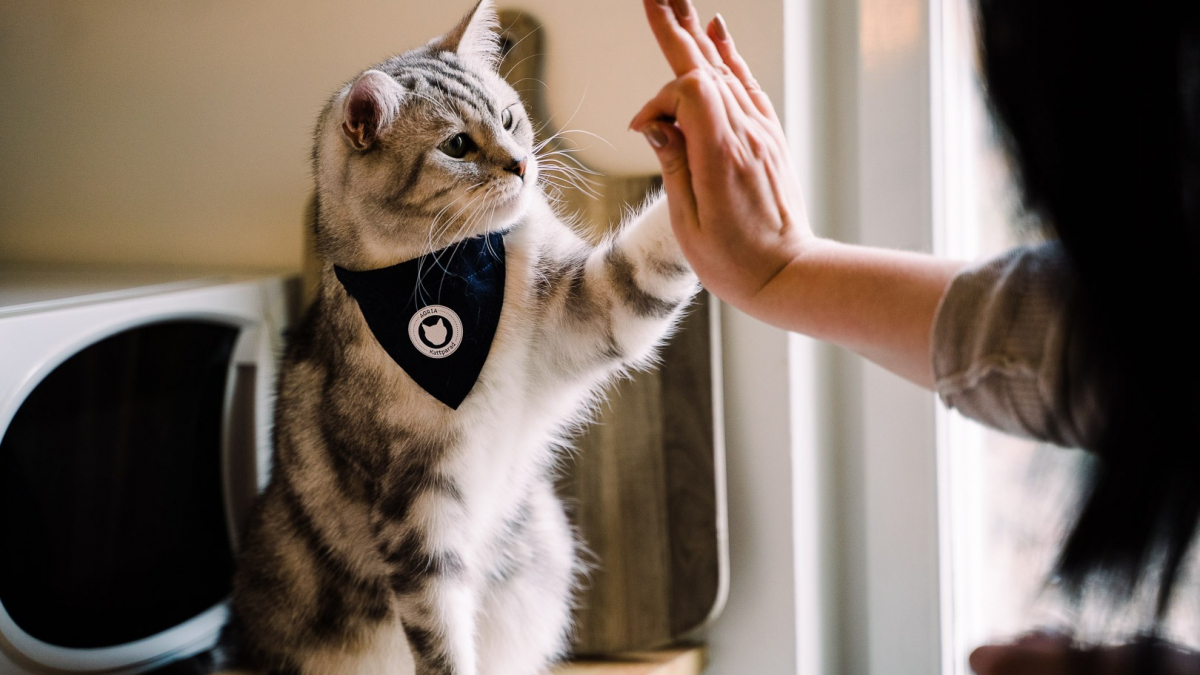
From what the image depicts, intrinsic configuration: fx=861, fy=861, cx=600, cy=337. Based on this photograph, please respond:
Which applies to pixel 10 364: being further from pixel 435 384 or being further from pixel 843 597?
pixel 843 597

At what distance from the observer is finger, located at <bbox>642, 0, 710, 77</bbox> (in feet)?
2.15

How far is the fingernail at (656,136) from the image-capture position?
25.4 inches

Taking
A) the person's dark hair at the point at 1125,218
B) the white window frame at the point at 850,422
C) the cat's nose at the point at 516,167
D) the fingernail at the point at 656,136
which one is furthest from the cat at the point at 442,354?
the person's dark hair at the point at 1125,218

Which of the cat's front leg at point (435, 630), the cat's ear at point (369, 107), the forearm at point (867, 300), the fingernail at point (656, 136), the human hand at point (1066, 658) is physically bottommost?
the cat's front leg at point (435, 630)

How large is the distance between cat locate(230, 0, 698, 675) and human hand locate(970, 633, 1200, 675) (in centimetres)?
39

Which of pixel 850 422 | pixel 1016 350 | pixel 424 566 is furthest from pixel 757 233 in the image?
pixel 850 422

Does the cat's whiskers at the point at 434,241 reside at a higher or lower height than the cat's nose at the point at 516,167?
lower

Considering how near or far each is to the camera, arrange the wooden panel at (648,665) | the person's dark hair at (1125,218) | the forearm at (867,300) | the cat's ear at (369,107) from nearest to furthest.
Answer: the person's dark hair at (1125,218) < the forearm at (867,300) < the cat's ear at (369,107) < the wooden panel at (648,665)

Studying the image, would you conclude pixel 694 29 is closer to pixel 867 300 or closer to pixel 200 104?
pixel 867 300

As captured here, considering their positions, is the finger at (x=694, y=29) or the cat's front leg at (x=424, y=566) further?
the cat's front leg at (x=424, y=566)

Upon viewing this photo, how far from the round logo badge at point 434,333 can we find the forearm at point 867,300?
29 centimetres

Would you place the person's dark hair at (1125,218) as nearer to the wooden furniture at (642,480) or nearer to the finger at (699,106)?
the finger at (699,106)

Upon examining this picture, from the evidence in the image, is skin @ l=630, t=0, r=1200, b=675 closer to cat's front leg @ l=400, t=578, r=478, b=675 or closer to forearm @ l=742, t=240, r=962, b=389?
forearm @ l=742, t=240, r=962, b=389

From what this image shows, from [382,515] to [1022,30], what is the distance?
0.66 metres
